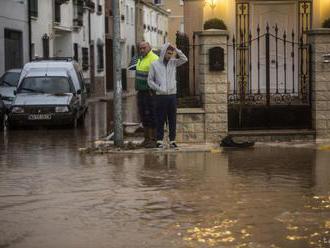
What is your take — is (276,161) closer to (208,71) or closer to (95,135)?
(208,71)

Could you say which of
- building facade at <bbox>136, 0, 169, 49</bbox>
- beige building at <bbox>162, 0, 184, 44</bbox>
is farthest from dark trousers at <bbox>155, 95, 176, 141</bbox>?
beige building at <bbox>162, 0, 184, 44</bbox>

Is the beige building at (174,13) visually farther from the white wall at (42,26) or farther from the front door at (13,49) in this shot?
the front door at (13,49)

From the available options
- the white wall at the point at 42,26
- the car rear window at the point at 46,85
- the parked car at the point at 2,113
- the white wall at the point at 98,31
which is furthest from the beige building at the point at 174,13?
the parked car at the point at 2,113

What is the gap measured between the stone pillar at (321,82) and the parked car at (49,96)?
732 cm

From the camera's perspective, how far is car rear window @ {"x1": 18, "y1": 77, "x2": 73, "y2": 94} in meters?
20.2

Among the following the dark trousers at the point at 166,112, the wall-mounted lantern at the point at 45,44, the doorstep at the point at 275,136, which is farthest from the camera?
the wall-mounted lantern at the point at 45,44

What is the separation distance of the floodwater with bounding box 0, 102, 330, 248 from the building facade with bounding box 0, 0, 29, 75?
16.8 meters

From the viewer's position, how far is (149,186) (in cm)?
946

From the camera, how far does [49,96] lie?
65.0ft

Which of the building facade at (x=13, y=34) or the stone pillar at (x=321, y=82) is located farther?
the building facade at (x=13, y=34)

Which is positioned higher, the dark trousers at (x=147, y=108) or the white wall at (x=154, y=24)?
the white wall at (x=154, y=24)

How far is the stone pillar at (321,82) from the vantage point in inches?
551

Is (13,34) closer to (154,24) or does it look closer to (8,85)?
(8,85)

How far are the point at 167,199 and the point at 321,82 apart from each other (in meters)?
6.39
